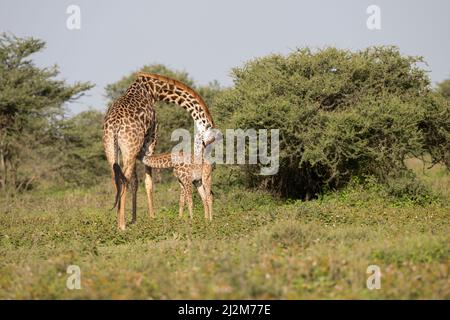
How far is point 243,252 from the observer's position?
315 inches

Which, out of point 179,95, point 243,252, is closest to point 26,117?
point 179,95

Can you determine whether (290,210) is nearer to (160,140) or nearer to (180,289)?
(180,289)

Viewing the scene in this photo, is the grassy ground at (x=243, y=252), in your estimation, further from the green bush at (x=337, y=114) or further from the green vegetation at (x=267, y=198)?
the green bush at (x=337, y=114)

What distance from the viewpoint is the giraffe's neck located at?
45.0 ft

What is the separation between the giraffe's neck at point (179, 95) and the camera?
13.7m

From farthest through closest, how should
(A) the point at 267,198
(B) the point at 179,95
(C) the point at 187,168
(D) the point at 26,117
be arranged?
1. (D) the point at 26,117
2. (A) the point at 267,198
3. (B) the point at 179,95
4. (C) the point at 187,168

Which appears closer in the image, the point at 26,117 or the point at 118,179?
the point at 118,179

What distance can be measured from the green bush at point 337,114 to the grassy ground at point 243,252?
0.93m

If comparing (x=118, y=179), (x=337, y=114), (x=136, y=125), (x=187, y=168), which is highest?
(x=337, y=114)

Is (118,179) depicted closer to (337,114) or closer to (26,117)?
(337,114)

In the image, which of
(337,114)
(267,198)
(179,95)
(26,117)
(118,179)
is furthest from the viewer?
(26,117)

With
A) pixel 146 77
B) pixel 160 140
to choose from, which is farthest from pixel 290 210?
pixel 160 140

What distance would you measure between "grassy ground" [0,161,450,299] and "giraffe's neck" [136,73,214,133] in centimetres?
196

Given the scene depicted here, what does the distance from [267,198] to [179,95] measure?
3373 mm
